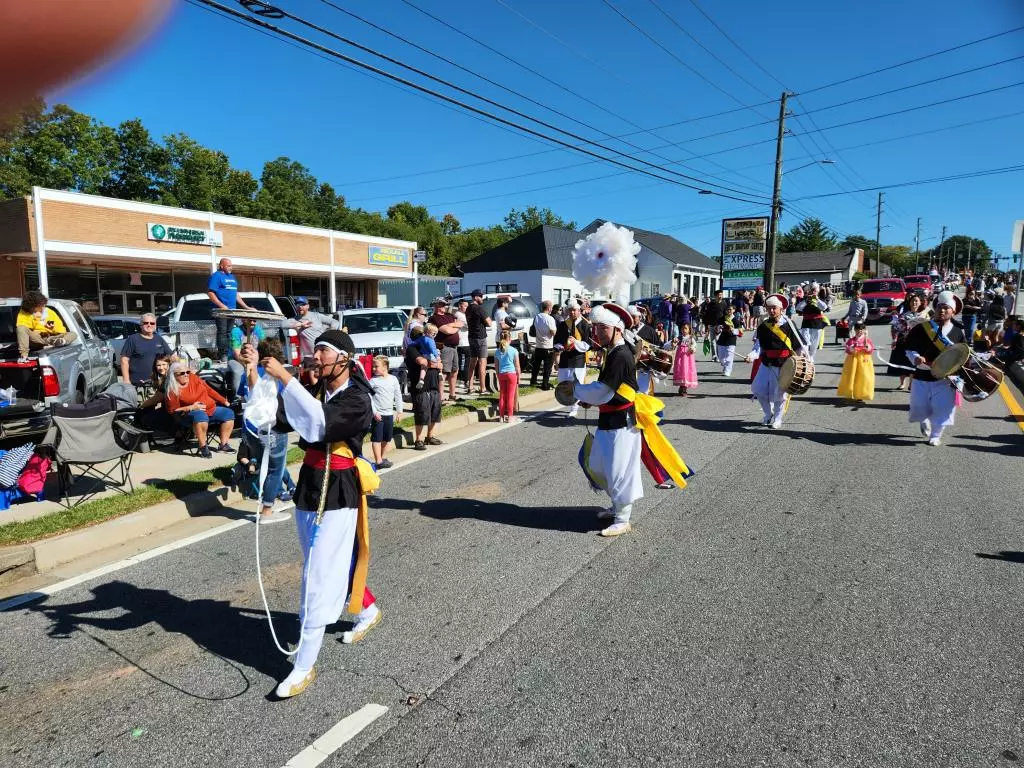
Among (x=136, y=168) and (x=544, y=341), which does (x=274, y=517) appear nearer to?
(x=544, y=341)

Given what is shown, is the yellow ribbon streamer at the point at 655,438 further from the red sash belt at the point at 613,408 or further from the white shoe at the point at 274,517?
the white shoe at the point at 274,517

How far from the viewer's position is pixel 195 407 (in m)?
8.72

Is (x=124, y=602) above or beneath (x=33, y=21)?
beneath

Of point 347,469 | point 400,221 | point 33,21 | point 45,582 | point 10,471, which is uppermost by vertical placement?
point 400,221

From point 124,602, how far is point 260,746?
6.94ft

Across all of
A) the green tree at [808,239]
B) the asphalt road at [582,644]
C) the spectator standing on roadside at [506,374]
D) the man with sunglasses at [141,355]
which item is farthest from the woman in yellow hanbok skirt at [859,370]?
the green tree at [808,239]

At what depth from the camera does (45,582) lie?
5180 millimetres

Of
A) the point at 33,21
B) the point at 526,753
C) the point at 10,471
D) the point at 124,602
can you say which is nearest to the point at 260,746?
the point at 526,753

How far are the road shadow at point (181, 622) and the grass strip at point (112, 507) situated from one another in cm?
109

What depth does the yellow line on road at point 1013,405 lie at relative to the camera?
10.9m

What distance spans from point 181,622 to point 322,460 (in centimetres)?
161

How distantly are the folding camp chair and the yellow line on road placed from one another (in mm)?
11815

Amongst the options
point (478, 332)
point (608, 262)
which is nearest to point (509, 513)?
point (608, 262)

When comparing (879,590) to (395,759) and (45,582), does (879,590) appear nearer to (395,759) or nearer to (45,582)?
(395,759)
